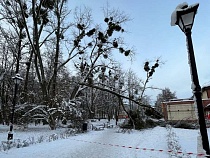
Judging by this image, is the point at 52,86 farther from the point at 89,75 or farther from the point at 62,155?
the point at 62,155

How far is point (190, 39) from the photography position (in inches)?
112

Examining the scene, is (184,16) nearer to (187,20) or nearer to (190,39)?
(187,20)

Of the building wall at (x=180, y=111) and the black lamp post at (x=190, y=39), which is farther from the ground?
the black lamp post at (x=190, y=39)

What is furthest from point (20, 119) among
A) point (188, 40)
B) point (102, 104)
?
point (102, 104)

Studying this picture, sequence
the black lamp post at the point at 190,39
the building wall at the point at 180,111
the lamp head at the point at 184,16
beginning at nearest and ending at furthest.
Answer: the black lamp post at the point at 190,39 → the lamp head at the point at 184,16 → the building wall at the point at 180,111

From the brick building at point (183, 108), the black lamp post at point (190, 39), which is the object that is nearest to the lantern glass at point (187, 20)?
the black lamp post at point (190, 39)

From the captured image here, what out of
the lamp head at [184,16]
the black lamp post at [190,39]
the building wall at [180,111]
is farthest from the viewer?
the building wall at [180,111]

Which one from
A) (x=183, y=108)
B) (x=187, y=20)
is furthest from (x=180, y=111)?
(x=187, y=20)

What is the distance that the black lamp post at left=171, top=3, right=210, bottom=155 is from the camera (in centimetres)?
250

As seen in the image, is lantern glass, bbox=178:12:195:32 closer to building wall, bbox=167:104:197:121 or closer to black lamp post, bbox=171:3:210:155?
black lamp post, bbox=171:3:210:155

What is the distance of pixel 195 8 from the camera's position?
2.66m

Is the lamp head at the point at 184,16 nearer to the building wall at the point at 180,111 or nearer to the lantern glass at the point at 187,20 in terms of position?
the lantern glass at the point at 187,20

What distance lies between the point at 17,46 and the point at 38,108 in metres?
7.20

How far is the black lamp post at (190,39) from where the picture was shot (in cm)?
250
